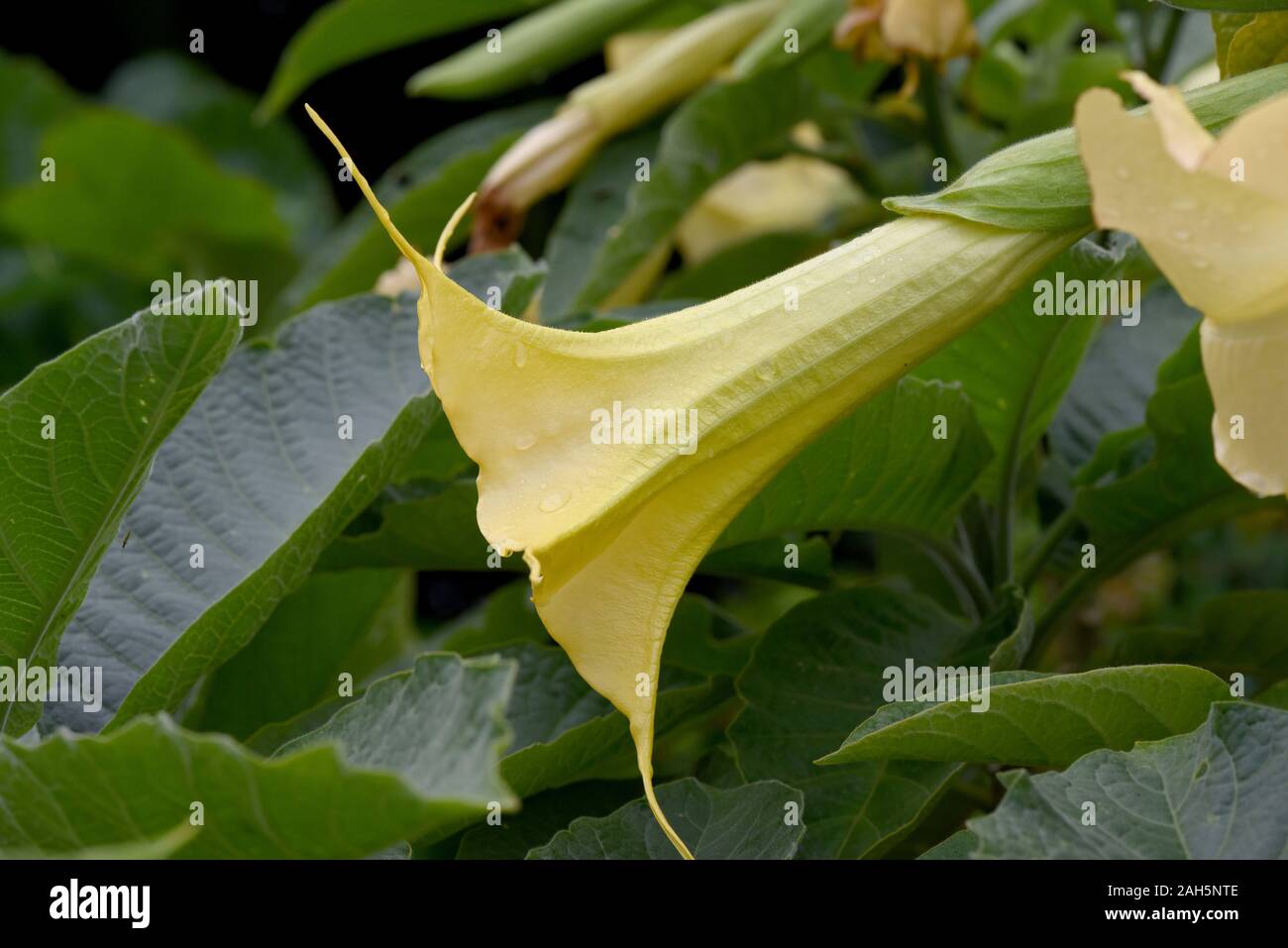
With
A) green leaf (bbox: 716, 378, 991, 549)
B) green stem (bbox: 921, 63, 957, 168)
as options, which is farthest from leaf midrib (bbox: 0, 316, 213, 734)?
green stem (bbox: 921, 63, 957, 168)

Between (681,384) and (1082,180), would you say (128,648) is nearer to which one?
(681,384)

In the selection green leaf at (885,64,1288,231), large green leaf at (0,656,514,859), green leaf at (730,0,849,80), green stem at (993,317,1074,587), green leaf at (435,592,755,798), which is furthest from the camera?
green leaf at (730,0,849,80)

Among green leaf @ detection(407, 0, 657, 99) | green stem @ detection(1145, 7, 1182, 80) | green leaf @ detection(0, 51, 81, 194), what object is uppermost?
green leaf @ detection(0, 51, 81, 194)

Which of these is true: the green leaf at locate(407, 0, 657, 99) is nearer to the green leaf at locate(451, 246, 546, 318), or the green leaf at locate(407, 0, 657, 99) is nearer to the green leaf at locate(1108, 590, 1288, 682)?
the green leaf at locate(451, 246, 546, 318)

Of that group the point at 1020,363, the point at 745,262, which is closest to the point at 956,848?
the point at 1020,363

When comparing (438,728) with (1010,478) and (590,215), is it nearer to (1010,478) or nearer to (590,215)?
(1010,478)
